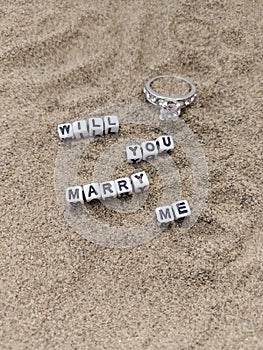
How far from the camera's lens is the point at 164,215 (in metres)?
1.50

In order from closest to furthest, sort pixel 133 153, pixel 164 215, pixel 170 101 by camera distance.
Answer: pixel 164 215, pixel 133 153, pixel 170 101

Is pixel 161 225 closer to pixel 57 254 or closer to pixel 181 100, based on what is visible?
pixel 57 254

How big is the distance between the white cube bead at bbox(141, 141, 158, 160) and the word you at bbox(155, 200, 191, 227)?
0.64 feet

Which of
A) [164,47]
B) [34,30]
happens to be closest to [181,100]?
[164,47]

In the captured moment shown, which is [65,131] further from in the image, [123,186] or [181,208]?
[181,208]

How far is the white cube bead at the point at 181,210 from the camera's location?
1497mm

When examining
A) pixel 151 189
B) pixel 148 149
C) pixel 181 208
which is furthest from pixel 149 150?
pixel 181 208

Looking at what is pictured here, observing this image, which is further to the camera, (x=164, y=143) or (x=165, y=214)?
(x=164, y=143)

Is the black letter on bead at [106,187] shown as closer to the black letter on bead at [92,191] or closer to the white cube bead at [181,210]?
the black letter on bead at [92,191]

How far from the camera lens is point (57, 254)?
4.75 feet

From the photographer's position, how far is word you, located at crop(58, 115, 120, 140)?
65.8 inches

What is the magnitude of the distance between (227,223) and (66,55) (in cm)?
85

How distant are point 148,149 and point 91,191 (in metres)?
0.23

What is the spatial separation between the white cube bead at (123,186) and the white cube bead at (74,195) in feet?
0.35
